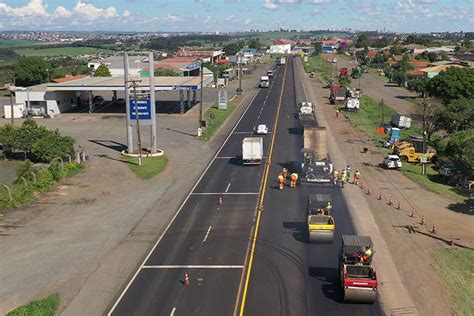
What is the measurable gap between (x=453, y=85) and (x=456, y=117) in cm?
2659

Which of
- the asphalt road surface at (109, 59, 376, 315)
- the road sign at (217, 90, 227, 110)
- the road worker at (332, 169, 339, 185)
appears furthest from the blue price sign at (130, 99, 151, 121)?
the road sign at (217, 90, 227, 110)

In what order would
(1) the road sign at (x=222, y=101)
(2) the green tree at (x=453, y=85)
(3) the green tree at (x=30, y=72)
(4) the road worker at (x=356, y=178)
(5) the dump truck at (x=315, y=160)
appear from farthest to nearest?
(3) the green tree at (x=30, y=72) < (1) the road sign at (x=222, y=101) < (2) the green tree at (x=453, y=85) < (5) the dump truck at (x=315, y=160) < (4) the road worker at (x=356, y=178)

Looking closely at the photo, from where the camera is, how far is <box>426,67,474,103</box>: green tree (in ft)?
294

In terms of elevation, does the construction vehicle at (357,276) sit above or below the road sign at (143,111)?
below

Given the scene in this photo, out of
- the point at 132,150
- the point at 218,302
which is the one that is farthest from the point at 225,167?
the point at 218,302

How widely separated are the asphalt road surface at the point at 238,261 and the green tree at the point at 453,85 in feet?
183

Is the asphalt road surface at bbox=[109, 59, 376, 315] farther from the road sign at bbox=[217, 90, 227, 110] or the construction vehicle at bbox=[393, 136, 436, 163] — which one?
the road sign at bbox=[217, 90, 227, 110]

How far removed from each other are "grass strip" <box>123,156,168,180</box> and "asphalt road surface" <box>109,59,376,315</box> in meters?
6.09

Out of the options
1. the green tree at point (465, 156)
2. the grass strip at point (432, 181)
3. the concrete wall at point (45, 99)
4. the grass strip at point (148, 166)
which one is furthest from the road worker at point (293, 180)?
the concrete wall at point (45, 99)

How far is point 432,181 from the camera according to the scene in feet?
161

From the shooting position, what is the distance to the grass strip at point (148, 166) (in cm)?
5056

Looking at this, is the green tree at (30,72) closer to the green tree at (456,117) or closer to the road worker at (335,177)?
the green tree at (456,117)

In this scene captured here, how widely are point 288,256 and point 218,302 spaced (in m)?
7.00

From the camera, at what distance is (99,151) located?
6106 centimetres
